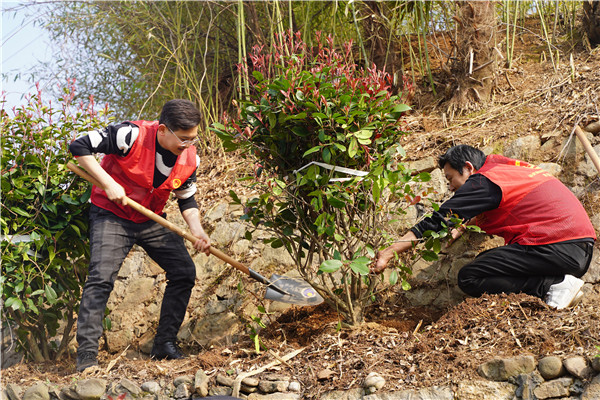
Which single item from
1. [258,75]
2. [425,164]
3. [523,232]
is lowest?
[523,232]

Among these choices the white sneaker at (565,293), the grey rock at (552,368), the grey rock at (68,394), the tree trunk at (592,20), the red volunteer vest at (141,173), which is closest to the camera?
the grey rock at (552,368)

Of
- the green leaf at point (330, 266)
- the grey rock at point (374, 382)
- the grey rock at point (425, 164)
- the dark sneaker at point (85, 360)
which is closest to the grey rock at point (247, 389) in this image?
the grey rock at point (374, 382)

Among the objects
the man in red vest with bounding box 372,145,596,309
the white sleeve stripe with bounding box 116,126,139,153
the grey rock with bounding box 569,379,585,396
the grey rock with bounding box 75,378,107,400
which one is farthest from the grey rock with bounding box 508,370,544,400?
the white sleeve stripe with bounding box 116,126,139,153

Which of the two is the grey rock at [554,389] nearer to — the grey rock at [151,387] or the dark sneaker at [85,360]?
the grey rock at [151,387]

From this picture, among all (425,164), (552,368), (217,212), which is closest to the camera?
(552,368)

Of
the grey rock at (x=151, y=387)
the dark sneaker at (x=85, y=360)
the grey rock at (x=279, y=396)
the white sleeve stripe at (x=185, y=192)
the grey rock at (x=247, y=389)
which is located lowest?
the grey rock at (x=279, y=396)

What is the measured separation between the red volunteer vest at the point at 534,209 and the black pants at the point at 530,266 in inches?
2.5

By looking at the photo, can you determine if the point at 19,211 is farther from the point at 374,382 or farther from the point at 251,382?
the point at 374,382

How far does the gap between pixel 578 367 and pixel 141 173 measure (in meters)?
2.74

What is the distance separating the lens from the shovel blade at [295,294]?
3707mm

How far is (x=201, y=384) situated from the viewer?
3.21m

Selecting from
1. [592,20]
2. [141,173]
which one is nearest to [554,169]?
[592,20]

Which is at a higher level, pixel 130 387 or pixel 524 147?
pixel 524 147

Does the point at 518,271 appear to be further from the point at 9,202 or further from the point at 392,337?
the point at 9,202
